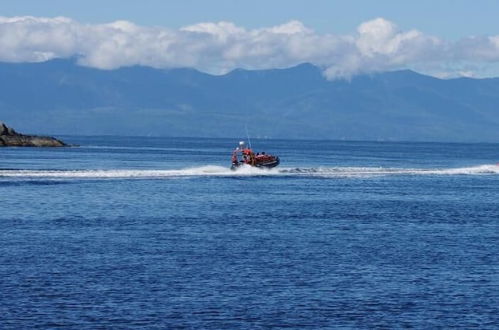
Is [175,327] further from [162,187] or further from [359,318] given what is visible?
[162,187]

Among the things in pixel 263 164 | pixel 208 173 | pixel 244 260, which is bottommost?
pixel 244 260

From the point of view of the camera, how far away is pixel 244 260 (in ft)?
157

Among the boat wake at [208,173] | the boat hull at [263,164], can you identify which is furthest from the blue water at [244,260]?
the boat hull at [263,164]

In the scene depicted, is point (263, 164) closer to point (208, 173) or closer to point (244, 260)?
point (208, 173)

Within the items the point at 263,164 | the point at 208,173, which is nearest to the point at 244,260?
the point at 208,173

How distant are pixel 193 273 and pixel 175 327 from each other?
30.4 feet

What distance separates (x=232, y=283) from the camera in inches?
1656

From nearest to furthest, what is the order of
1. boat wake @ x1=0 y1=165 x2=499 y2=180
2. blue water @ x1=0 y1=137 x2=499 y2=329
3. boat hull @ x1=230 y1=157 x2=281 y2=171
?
blue water @ x1=0 y1=137 x2=499 y2=329 < boat wake @ x1=0 y1=165 x2=499 y2=180 < boat hull @ x1=230 y1=157 x2=281 y2=171

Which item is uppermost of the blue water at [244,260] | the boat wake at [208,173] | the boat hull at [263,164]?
the boat hull at [263,164]

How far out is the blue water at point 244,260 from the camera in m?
37.1

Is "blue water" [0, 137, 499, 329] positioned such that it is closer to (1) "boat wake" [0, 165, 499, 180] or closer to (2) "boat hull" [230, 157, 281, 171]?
(1) "boat wake" [0, 165, 499, 180]

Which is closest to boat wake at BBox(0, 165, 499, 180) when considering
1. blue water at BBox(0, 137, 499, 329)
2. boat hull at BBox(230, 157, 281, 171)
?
boat hull at BBox(230, 157, 281, 171)

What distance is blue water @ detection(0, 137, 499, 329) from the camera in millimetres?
37062

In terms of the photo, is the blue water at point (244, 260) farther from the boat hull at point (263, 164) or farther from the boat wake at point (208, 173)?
the boat hull at point (263, 164)
